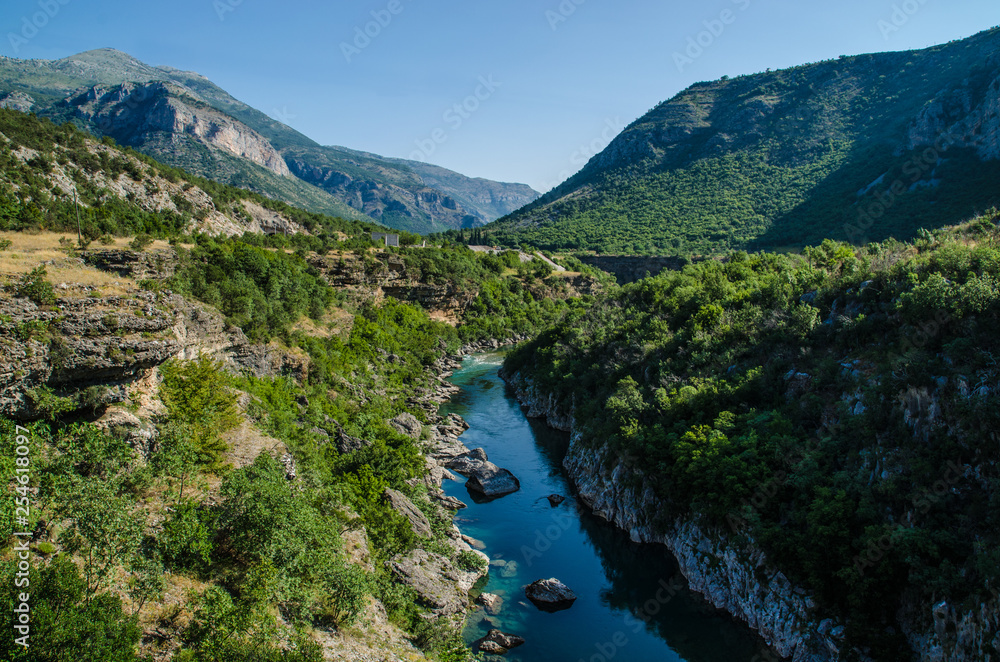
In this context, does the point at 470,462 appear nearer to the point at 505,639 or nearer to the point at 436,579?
the point at 436,579

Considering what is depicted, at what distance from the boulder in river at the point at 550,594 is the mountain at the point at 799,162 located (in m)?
50.7

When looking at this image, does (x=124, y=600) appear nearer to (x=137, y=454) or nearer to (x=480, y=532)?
(x=137, y=454)

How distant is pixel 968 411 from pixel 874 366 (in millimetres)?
4693

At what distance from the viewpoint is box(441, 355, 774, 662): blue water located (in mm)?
17797

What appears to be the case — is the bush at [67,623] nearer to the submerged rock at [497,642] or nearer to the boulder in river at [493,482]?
the submerged rock at [497,642]

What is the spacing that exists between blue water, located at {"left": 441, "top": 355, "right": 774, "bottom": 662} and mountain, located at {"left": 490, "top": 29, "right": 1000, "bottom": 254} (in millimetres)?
46192

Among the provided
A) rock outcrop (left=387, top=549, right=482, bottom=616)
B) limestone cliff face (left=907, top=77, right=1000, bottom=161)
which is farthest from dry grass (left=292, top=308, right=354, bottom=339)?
limestone cliff face (left=907, top=77, right=1000, bottom=161)

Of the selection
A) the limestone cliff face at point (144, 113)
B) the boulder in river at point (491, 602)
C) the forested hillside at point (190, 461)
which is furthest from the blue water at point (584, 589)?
the limestone cliff face at point (144, 113)

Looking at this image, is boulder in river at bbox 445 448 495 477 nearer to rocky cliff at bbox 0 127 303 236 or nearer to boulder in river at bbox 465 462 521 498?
boulder in river at bbox 465 462 521 498

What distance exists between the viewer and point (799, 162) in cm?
8819

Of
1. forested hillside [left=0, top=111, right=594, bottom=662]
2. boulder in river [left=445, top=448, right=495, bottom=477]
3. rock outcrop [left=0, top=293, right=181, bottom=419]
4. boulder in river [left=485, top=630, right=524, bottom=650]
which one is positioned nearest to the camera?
forested hillside [left=0, top=111, right=594, bottom=662]

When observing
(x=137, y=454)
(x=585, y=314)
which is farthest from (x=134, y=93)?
(x=137, y=454)

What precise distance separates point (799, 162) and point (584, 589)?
89.4m

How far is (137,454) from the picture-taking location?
14953 mm
